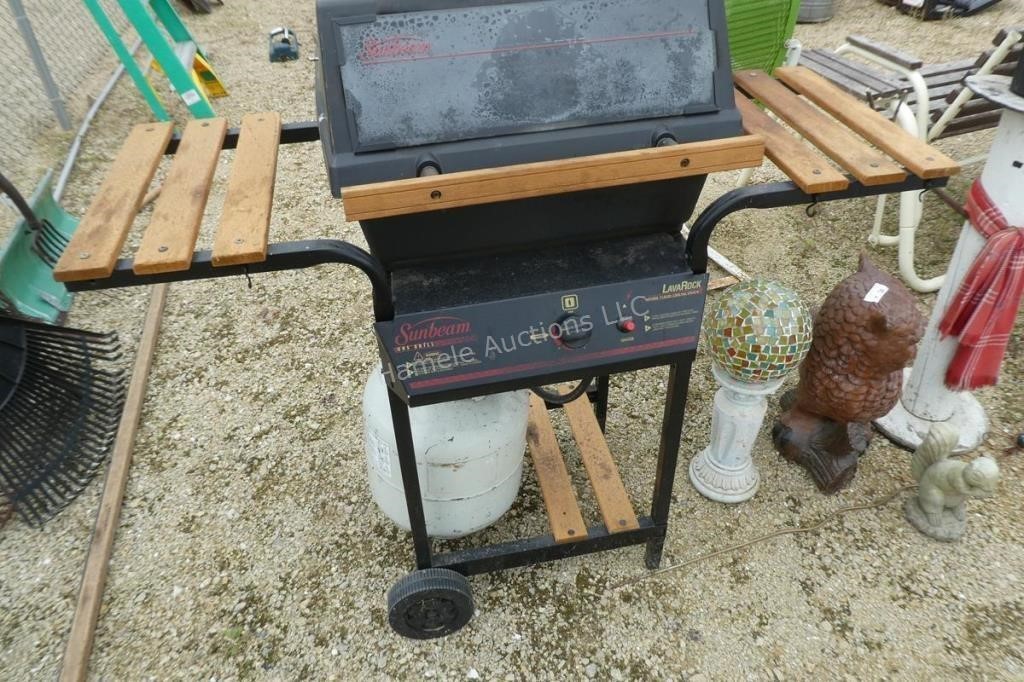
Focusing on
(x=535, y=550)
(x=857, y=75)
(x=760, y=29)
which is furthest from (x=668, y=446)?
(x=857, y=75)

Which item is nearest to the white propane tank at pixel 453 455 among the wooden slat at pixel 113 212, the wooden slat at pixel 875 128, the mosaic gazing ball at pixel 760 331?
the mosaic gazing ball at pixel 760 331

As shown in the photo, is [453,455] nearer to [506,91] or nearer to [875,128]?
[506,91]

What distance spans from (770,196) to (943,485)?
1411 millimetres

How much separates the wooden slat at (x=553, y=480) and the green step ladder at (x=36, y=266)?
227cm

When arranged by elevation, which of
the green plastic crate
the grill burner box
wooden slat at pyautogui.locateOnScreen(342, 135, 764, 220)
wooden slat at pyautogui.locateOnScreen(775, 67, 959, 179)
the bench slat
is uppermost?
the grill burner box

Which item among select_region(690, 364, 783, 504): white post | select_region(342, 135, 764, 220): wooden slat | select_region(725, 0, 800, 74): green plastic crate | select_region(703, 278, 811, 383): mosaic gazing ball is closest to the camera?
select_region(342, 135, 764, 220): wooden slat

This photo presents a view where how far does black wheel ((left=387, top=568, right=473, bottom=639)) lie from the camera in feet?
6.78

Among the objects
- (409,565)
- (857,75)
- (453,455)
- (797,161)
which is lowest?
(409,565)

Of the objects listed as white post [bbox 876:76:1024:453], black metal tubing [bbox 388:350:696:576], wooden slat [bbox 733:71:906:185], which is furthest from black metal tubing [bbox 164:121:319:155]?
white post [bbox 876:76:1024:453]

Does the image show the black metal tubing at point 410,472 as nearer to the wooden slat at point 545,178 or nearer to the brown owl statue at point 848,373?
the wooden slat at point 545,178

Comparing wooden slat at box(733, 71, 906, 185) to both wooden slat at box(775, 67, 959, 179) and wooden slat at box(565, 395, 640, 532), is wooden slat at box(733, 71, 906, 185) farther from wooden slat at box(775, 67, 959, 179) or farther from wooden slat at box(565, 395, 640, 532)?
wooden slat at box(565, 395, 640, 532)

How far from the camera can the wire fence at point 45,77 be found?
4367mm

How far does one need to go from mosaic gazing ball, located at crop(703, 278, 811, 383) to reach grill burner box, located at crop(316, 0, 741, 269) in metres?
0.78

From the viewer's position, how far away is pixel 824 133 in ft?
5.89
